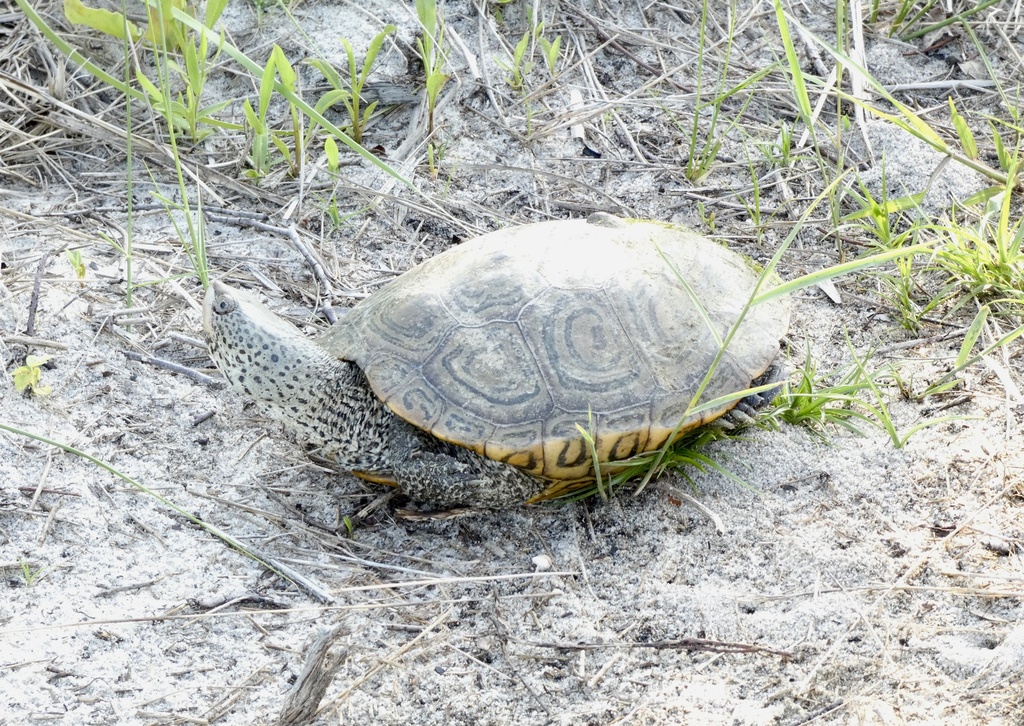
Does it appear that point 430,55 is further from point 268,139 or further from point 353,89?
point 268,139

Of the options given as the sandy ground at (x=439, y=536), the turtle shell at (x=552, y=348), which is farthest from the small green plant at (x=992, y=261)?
the turtle shell at (x=552, y=348)

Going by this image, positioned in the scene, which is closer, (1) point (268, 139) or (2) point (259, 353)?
(2) point (259, 353)

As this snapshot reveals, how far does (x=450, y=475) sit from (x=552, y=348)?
51cm

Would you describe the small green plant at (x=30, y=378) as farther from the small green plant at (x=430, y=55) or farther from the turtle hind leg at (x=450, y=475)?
the small green plant at (x=430, y=55)

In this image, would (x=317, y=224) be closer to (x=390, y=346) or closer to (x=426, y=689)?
(x=390, y=346)

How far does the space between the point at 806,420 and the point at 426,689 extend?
160 cm

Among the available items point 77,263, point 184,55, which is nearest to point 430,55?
point 184,55

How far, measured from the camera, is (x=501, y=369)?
2992 mm

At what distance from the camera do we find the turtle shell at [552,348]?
2961 mm

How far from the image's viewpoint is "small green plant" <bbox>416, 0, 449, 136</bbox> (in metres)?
4.10

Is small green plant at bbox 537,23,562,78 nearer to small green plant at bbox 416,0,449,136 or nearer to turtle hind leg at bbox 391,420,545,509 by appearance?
small green plant at bbox 416,0,449,136

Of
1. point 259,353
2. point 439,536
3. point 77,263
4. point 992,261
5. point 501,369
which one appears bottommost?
point 439,536

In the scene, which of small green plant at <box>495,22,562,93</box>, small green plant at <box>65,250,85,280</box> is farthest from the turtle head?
small green plant at <box>495,22,562,93</box>

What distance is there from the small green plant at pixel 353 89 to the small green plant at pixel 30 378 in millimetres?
1526
